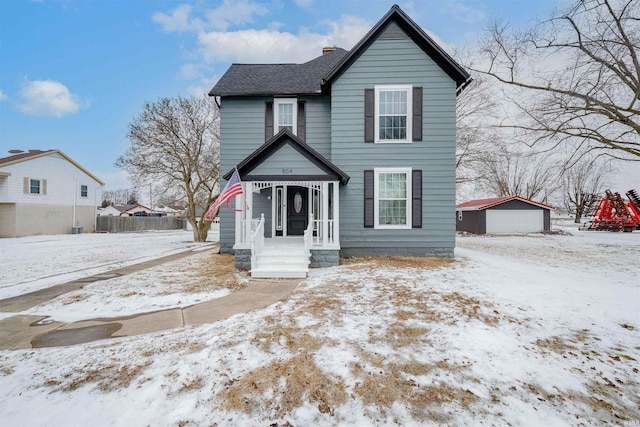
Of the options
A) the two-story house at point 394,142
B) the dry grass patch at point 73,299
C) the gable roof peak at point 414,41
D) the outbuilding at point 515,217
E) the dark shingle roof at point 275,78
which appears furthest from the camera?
the outbuilding at point 515,217

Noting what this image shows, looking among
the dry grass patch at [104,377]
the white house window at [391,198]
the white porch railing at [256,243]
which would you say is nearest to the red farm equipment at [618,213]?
the white house window at [391,198]

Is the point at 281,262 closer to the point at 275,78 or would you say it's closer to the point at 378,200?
the point at 378,200

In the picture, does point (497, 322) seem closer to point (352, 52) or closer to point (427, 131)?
point (427, 131)

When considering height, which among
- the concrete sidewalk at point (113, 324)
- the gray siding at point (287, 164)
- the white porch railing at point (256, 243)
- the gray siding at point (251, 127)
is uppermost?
the gray siding at point (251, 127)

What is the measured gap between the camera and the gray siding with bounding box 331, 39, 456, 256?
9.09m

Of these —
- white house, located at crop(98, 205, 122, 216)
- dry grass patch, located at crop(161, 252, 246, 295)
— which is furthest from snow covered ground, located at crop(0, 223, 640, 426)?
white house, located at crop(98, 205, 122, 216)

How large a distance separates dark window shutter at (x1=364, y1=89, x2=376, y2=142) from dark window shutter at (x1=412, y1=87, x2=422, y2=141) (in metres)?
1.31

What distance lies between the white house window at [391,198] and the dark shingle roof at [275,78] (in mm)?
3949

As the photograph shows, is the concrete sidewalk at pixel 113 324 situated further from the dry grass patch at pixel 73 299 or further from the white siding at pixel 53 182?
the white siding at pixel 53 182

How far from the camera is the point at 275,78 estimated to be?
10883 mm

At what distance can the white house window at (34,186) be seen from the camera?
69.8ft

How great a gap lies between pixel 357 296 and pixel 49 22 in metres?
17.4

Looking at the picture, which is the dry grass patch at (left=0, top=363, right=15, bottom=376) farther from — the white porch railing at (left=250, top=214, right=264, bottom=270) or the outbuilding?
the outbuilding

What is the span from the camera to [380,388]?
2621 mm
